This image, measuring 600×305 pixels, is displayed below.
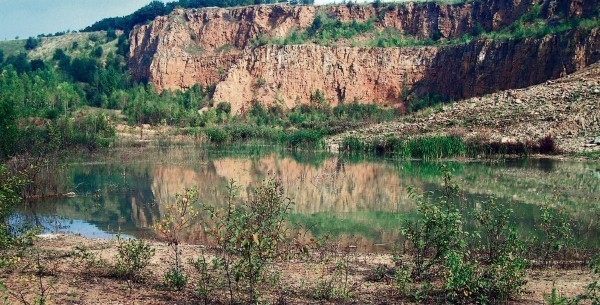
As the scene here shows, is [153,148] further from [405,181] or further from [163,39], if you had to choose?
[163,39]

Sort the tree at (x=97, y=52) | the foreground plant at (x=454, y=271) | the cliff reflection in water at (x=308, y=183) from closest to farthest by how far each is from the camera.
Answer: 1. the foreground plant at (x=454, y=271)
2. the cliff reflection in water at (x=308, y=183)
3. the tree at (x=97, y=52)

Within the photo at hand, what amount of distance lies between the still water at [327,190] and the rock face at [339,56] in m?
36.4

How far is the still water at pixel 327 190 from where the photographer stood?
15344 mm

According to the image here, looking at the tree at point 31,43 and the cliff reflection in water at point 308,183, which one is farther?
the tree at point 31,43

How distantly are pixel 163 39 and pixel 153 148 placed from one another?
53.9 meters

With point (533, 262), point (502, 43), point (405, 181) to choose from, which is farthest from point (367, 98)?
point (533, 262)

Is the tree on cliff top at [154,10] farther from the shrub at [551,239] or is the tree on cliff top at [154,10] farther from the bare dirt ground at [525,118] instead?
the shrub at [551,239]

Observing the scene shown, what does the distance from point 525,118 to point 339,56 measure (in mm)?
47668

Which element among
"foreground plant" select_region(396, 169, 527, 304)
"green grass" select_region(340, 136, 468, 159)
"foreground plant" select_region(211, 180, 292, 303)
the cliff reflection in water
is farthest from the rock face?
"foreground plant" select_region(211, 180, 292, 303)

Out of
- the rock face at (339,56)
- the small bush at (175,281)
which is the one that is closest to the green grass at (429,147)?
the rock face at (339,56)

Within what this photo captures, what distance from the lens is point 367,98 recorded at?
268ft

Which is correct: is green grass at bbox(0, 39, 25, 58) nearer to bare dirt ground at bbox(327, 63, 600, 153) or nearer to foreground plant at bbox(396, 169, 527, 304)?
bare dirt ground at bbox(327, 63, 600, 153)

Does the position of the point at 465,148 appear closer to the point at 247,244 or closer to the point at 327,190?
the point at 327,190

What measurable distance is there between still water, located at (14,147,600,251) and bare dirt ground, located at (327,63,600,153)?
17.2 ft
